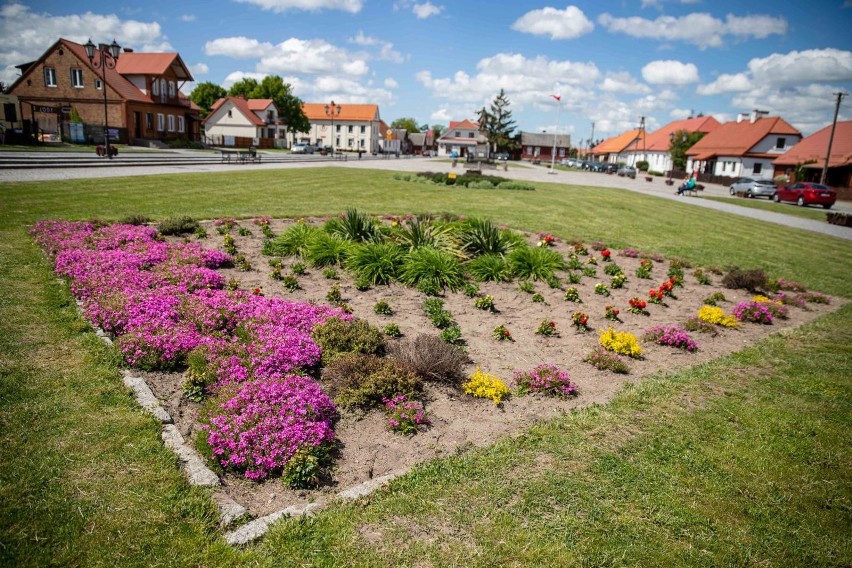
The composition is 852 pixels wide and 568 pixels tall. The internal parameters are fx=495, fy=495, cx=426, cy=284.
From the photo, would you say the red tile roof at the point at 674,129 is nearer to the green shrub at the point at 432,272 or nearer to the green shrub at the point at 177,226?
the green shrub at the point at 432,272

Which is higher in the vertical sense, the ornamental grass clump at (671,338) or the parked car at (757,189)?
the parked car at (757,189)

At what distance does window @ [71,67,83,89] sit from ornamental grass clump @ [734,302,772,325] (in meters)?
57.0

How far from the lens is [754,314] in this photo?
26.5ft

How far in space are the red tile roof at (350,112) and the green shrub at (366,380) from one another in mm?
110713

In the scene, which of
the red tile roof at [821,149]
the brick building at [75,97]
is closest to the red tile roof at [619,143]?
the red tile roof at [821,149]

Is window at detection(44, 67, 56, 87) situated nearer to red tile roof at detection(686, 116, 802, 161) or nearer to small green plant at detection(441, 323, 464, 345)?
small green plant at detection(441, 323, 464, 345)

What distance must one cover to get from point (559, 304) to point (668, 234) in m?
9.75

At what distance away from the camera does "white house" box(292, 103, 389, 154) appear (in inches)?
4318

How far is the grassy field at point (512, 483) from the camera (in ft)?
9.96

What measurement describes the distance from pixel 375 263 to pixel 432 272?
0.99 metres

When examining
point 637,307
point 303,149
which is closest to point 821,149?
point 637,307

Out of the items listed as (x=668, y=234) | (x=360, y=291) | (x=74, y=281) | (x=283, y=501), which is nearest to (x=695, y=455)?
(x=283, y=501)

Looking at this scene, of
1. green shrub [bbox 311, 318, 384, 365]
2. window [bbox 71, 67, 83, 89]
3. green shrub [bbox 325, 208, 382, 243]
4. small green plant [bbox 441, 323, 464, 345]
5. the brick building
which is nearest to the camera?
green shrub [bbox 311, 318, 384, 365]

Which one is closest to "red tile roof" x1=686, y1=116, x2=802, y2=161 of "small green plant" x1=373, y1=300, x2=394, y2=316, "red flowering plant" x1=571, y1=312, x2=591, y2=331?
"red flowering plant" x1=571, y1=312, x2=591, y2=331
